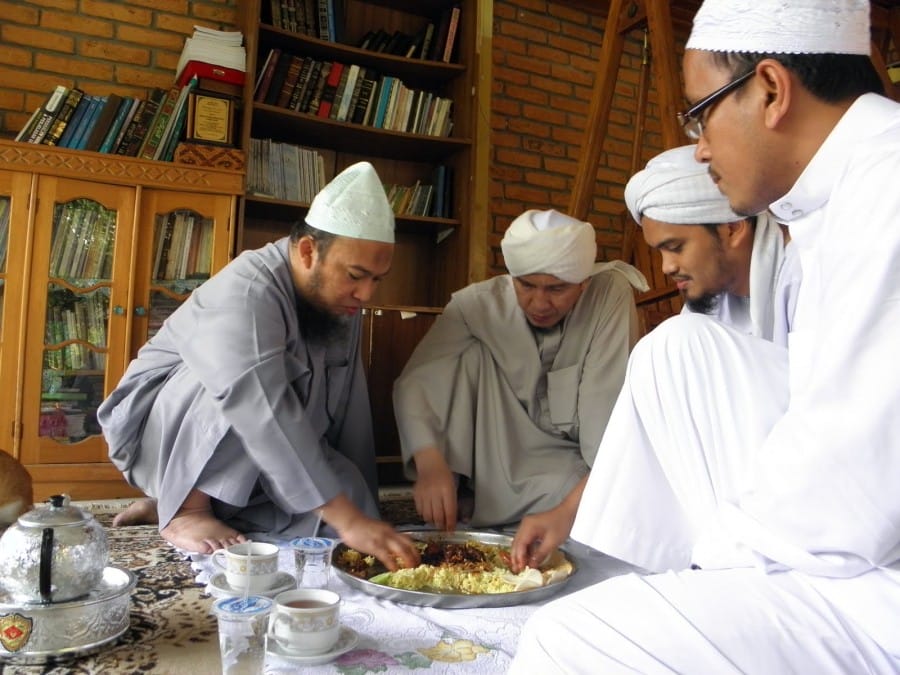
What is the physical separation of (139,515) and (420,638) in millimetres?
1277

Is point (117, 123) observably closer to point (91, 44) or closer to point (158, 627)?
point (91, 44)

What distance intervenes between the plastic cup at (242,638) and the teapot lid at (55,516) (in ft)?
1.02

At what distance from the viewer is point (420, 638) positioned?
54.9 inches

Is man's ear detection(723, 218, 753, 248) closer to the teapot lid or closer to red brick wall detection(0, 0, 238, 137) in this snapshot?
the teapot lid

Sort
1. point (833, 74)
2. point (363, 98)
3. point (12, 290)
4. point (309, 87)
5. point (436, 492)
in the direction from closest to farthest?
1. point (833, 74)
2. point (436, 492)
3. point (12, 290)
4. point (309, 87)
5. point (363, 98)

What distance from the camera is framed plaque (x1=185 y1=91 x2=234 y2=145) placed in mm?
3139

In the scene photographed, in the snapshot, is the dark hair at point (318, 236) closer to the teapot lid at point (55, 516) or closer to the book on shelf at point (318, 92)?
the teapot lid at point (55, 516)

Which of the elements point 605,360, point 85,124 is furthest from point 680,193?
point 85,124

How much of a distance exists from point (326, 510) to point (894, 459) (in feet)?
4.24

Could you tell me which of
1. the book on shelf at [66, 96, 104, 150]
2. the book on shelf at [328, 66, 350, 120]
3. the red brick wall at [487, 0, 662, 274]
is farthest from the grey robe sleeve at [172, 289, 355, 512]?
the red brick wall at [487, 0, 662, 274]

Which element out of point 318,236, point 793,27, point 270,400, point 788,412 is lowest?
point 270,400

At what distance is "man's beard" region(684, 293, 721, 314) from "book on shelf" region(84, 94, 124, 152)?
2.42 m

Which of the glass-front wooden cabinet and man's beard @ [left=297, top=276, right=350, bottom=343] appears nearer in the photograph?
man's beard @ [left=297, top=276, right=350, bottom=343]

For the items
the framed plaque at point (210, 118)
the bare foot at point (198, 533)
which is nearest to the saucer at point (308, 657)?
the bare foot at point (198, 533)
